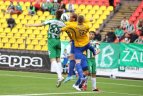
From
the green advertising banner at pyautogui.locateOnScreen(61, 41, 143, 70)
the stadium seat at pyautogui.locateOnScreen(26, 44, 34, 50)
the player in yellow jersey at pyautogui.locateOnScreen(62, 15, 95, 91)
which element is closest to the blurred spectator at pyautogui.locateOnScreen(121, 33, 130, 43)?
the green advertising banner at pyautogui.locateOnScreen(61, 41, 143, 70)

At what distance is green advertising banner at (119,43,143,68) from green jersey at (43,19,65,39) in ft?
23.0

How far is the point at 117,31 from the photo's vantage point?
28.0 meters

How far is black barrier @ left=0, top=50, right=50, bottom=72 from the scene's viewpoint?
26406 millimetres

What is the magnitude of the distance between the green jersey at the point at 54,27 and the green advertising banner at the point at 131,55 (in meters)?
7.01

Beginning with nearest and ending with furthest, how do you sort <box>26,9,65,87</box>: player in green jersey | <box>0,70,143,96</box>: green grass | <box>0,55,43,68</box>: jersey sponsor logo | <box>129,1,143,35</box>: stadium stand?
<box>0,70,143,96</box>: green grass < <box>26,9,65,87</box>: player in green jersey < <box>0,55,43,68</box>: jersey sponsor logo < <box>129,1,143,35</box>: stadium stand

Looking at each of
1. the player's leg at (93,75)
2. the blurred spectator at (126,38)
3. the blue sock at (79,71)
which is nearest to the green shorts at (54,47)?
the player's leg at (93,75)

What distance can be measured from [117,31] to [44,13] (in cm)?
645

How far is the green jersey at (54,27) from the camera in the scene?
17.9 metres

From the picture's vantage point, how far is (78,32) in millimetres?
16891

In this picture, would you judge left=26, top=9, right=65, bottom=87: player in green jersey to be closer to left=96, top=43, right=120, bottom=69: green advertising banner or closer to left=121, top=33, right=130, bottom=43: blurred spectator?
left=96, top=43, right=120, bottom=69: green advertising banner

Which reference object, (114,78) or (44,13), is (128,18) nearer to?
(44,13)

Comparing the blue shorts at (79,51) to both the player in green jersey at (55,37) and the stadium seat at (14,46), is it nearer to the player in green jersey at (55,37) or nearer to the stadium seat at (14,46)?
the player in green jersey at (55,37)

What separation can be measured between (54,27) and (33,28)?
45.2 ft

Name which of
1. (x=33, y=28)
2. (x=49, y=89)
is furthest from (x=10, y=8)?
(x=49, y=89)
